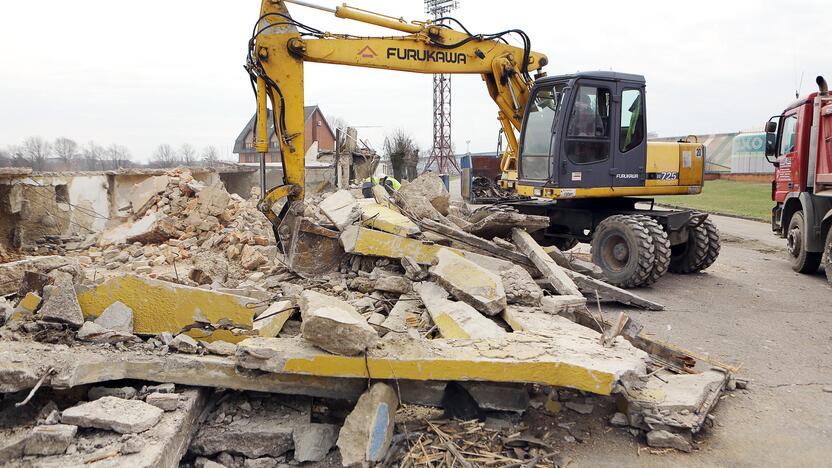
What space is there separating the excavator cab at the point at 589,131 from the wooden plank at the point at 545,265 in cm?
126

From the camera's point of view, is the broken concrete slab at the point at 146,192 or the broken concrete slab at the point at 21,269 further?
the broken concrete slab at the point at 146,192

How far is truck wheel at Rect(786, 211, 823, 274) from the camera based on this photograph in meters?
9.30

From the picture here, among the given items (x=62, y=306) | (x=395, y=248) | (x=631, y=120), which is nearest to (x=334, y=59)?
(x=395, y=248)

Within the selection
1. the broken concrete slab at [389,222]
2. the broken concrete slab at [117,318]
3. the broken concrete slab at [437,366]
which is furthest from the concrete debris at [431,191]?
the broken concrete slab at [437,366]

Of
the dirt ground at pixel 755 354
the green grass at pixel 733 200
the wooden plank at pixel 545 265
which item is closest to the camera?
the dirt ground at pixel 755 354

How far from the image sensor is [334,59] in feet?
25.3

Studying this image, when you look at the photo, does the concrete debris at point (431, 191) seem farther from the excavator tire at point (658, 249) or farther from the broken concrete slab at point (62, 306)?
the broken concrete slab at point (62, 306)

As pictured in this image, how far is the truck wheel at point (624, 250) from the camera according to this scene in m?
7.85

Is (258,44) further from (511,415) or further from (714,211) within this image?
(714,211)

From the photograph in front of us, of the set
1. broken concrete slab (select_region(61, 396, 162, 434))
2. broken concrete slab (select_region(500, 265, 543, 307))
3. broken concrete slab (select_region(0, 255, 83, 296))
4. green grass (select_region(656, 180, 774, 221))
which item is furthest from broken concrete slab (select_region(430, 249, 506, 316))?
green grass (select_region(656, 180, 774, 221))

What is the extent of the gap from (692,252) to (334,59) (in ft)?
20.3

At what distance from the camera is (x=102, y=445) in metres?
3.11

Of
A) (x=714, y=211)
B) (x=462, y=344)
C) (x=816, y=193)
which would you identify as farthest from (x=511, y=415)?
(x=714, y=211)

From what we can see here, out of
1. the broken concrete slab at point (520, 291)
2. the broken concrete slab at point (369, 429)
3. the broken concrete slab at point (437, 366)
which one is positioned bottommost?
the broken concrete slab at point (369, 429)
